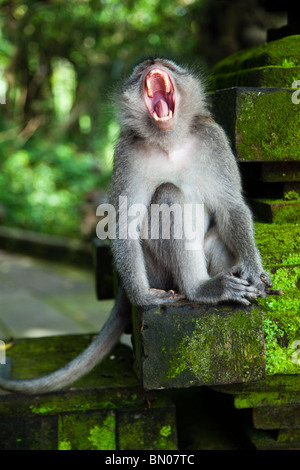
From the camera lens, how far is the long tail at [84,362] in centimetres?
233

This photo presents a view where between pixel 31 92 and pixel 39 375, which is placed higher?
pixel 31 92

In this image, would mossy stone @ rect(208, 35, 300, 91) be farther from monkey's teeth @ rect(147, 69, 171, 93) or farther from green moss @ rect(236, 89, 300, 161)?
monkey's teeth @ rect(147, 69, 171, 93)

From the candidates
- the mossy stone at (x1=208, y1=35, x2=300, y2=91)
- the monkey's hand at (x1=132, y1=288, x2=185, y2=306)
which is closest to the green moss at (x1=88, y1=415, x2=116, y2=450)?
the monkey's hand at (x1=132, y1=288, x2=185, y2=306)

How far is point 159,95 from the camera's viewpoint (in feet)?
7.63

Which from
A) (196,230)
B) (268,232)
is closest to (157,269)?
(196,230)

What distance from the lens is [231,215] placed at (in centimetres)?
225

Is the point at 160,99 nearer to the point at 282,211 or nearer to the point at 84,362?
the point at 282,211

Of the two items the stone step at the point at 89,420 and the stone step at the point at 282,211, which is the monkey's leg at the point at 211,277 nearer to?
the stone step at the point at 282,211

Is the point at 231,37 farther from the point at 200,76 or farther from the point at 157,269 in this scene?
the point at 157,269

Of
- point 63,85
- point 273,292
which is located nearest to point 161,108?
point 273,292

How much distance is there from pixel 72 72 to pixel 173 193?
14547 millimetres

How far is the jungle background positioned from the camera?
673cm

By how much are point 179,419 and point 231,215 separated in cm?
111

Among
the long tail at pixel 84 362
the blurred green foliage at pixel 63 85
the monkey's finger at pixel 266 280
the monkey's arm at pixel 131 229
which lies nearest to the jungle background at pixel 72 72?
the blurred green foliage at pixel 63 85
